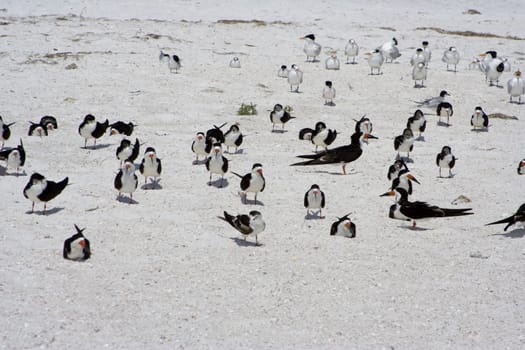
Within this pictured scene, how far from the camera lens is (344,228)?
397 inches

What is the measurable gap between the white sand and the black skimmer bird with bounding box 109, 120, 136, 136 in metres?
0.30

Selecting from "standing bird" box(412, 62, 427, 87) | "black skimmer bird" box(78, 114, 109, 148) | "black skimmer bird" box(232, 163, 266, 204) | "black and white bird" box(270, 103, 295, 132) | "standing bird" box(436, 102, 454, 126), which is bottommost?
"black skimmer bird" box(232, 163, 266, 204)

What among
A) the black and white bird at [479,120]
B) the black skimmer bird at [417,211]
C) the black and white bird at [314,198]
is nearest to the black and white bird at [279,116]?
the black and white bird at [479,120]

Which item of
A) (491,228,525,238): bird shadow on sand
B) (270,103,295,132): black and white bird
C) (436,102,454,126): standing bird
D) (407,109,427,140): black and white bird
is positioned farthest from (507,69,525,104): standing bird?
(491,228,525,238): bird shadow on sand

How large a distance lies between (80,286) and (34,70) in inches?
571

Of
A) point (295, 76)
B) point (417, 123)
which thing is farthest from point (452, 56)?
point (417, 123)

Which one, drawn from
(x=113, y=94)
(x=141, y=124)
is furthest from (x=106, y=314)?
(x=113, y=94)

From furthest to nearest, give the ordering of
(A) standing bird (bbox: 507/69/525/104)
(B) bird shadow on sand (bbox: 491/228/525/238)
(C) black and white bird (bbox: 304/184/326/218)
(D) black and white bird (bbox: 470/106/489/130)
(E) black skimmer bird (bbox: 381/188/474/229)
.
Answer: (A) standing bird (bbox: 507/69/525/104) → (D) black and white bird (bbox: 470/106/489/130) → (C) black and white bird (bbox: 304/184/326/218) → (E) black skimmer bird (bbox: 381/188/474/229) → (B) bird shadow on sand (bbox: 491/228/525/238)

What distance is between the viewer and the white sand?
7074 mm

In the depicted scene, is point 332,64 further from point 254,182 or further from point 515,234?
point 515,234

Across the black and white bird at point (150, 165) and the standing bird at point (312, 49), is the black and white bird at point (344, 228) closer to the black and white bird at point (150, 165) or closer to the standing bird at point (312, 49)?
the black and white bird at point (150, 165)

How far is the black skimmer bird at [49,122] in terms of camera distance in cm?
1547

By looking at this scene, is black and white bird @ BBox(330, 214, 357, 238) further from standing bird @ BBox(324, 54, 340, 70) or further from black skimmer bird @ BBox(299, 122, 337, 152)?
standing bird @ BBox(324, 54, 340, 70)

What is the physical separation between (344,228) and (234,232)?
1.65 m
